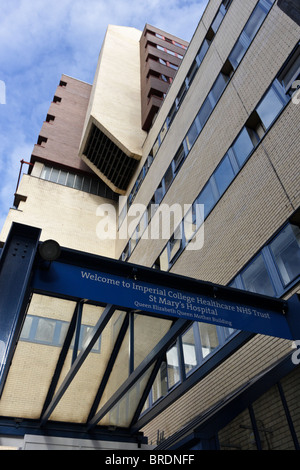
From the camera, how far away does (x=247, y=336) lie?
5.68m

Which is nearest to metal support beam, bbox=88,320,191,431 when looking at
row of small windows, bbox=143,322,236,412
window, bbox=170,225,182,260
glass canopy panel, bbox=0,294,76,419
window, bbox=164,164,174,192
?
glass canopy panel, bbox=0,294,76,419

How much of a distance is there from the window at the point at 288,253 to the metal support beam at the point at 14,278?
5.45m

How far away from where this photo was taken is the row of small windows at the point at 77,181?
1249 inches

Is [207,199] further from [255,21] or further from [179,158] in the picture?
[255,21]

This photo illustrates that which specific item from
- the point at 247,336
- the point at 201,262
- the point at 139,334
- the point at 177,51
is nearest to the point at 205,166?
the point at 201,262

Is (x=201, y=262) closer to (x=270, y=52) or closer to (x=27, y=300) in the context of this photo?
(x=270, y=52)

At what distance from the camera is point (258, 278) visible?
907cm

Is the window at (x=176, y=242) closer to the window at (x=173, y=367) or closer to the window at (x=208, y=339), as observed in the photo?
the window at (x=173, y=367)

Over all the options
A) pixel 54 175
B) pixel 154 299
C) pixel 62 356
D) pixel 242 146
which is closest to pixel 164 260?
pixel 242 146

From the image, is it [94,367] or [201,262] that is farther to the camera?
[201,262]

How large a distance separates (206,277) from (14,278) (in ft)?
25.9

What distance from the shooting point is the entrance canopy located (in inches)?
187

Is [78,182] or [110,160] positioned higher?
[78,182]
